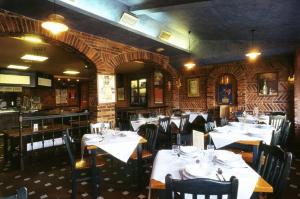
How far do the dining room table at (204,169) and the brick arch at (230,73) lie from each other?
5868 millimetres

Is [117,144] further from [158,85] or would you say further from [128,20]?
[158,85]

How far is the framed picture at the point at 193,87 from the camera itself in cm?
857

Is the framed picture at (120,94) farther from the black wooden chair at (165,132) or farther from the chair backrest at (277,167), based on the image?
the chair backrest at (277,167)

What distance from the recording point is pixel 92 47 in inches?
180

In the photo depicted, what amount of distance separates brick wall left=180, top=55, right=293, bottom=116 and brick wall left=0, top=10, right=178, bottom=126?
3.28 meters

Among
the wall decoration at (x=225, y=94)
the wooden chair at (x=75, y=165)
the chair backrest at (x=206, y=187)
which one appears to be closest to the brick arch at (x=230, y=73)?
the wall decoration at (x=225, y=94)

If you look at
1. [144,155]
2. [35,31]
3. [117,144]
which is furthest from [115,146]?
[35,31]

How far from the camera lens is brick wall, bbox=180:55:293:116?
6.86 meters

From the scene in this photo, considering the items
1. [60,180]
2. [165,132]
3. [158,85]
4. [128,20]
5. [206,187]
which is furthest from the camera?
[158,85]

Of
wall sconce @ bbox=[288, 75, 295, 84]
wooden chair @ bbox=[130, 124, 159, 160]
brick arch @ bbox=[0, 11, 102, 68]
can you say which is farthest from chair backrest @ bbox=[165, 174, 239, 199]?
wall sconce @ bbox=[288, 75, 295, 84]

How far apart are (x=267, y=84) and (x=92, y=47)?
18.9 feet

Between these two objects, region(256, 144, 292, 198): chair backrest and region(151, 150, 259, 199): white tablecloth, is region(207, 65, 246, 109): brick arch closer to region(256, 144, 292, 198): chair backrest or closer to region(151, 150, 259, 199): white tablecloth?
region(256, 144, 292, 198): chair backrest

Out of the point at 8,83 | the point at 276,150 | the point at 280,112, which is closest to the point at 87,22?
the point at 276,150

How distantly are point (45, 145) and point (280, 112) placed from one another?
6.66 meters
